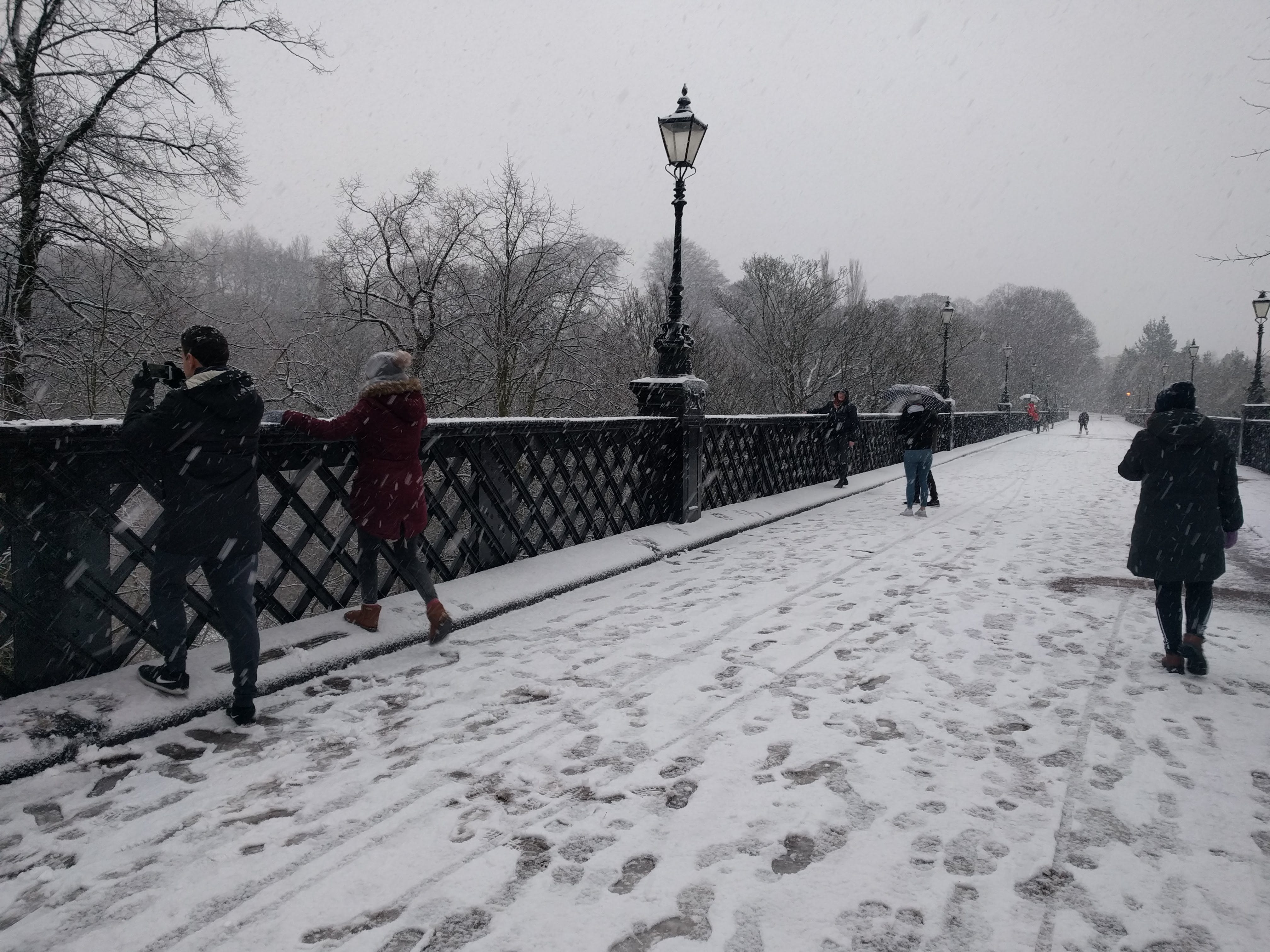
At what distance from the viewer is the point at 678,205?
874 centimetres

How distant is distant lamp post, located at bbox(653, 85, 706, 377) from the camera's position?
840cm

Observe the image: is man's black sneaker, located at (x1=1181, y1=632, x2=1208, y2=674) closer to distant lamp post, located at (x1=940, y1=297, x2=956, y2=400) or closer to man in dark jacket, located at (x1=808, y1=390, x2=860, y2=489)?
man in dark jacket, located at (x1=808, y1=390, x2=860, y2=489)

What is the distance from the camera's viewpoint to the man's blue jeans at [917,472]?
35.1ft

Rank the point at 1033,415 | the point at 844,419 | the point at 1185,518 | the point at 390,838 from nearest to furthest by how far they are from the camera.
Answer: the point at 390,838
the point at 1185,518
the point at 844,419
the point at 1033,415

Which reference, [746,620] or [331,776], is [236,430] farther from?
[746,620]

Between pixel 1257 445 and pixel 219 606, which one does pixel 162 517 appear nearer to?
pixel 219 606

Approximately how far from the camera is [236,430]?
3.45 metres

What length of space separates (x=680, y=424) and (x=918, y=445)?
13.5ft

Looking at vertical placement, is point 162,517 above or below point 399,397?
below

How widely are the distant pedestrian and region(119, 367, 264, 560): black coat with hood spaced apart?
5333cm

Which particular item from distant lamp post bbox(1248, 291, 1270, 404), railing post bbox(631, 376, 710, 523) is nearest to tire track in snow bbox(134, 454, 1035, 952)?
railing post bbox(631, 376, 710, 523)

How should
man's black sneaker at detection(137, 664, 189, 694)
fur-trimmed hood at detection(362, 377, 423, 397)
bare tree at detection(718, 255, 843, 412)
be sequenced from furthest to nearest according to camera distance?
bare tree at detection(718, 255, 843, 412) < fur-trimmed hood at detection(362, 377, 423, 397) < man's black sneaker at detection(137, 664, 189, 694)

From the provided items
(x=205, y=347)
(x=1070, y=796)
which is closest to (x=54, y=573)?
(x=205, y=347)

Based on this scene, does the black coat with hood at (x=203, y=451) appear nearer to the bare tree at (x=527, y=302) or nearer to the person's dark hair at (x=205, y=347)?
the person's dark hair at (x=205, y=347)
